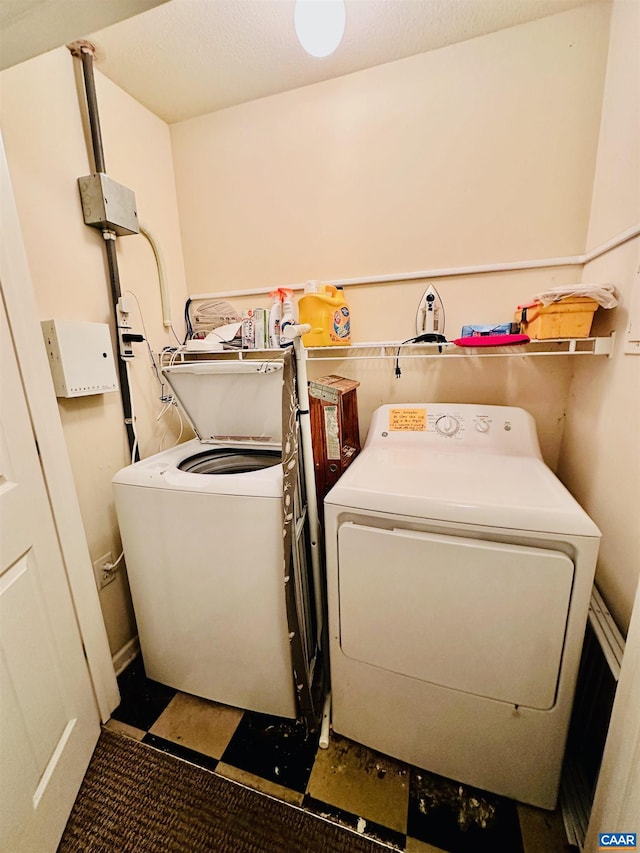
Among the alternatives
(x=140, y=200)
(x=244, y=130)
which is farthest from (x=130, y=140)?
(x=244, y=130)

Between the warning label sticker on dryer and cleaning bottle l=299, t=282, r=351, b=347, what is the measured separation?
42cm

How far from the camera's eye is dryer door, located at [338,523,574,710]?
2.88 feet

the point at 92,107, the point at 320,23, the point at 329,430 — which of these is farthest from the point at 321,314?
the point at 92,107

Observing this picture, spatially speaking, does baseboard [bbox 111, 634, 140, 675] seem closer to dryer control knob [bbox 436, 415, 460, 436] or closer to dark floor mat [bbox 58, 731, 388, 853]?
dark floor mat [bbox 58, 731, 388, 853]

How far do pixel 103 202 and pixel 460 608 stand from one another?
1.90m

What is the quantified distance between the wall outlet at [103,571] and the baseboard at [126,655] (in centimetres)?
36

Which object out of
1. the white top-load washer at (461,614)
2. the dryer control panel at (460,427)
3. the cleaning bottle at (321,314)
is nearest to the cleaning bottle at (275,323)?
the cleaning bottle at (321,314)

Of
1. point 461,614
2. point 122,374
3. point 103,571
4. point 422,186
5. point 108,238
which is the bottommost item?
point 103,571

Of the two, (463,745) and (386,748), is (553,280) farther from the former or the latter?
(386,748)

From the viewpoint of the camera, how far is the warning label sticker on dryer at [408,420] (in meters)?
1.46

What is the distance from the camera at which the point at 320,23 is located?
43.4 inches

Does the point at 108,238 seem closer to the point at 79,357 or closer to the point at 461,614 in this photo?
the point at 79,357

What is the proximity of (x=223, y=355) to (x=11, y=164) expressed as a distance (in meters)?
1.04

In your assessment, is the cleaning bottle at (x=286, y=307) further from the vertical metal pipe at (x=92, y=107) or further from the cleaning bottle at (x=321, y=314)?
the vertical metal pipe at (x=92, y=107)
